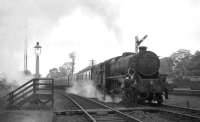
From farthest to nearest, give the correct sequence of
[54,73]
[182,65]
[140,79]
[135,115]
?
[54,73] → [182,65] → [140,79] → [135,115]

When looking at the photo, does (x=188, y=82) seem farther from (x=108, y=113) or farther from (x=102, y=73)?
(x=108, y=113)

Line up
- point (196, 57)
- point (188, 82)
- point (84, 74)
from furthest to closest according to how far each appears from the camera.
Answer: point (196, 57)
point (188, 82)
point (84, 74)

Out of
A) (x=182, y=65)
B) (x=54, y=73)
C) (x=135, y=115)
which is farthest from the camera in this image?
(x=54, y=73)

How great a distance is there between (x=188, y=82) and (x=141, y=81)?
29045 millimetres

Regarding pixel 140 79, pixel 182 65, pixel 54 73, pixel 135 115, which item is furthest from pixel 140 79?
pixel 54 73

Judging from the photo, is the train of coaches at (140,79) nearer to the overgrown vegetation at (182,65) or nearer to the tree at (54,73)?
the overgrown vegetation at (182,65)

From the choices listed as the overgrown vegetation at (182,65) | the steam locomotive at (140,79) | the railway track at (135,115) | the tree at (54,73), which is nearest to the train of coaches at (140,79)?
the steam locomotive at (140,79)

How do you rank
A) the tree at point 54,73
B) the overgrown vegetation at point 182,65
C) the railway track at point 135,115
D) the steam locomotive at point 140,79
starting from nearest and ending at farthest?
the railway track at point 135,115 < the steam locomotive at point 140,79 < the overgrown vegetation at point 182,65 < the tree at point 54,73

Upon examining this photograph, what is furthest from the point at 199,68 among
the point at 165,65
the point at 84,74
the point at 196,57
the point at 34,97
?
the point at 34,97

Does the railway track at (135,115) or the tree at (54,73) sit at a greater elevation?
the tree at (54,73)

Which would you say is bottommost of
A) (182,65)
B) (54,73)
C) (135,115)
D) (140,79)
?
(135,115)

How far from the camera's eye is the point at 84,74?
31.0 m

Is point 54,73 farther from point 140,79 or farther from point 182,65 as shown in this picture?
point 140,79

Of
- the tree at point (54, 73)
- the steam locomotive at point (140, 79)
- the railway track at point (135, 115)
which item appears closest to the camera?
the railway track at point (135, 115)
